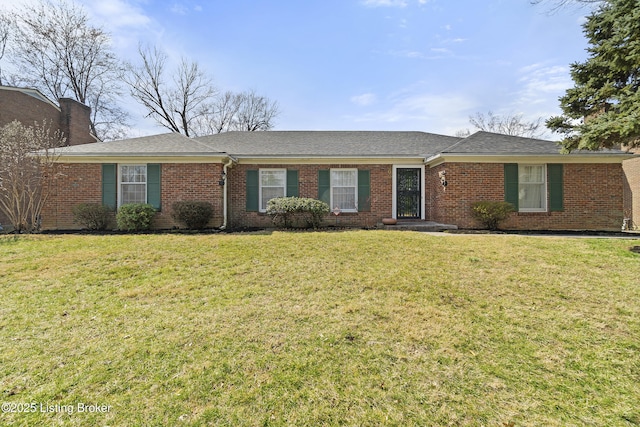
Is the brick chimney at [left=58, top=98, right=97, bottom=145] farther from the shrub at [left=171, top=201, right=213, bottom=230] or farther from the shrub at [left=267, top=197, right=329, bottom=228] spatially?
the shrub at [left=267, top=197, right=329, bottom=228]

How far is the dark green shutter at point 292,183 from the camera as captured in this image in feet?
35.7

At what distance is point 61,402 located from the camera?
219 centimetres

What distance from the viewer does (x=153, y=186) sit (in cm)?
998

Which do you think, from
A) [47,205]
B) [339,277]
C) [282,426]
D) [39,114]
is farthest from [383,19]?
[39,114]

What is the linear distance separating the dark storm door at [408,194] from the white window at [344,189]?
1768mm

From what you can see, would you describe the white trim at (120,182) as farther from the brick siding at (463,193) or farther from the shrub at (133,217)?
the shrub at (133,217)

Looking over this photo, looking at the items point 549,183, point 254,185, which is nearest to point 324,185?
point 254,185

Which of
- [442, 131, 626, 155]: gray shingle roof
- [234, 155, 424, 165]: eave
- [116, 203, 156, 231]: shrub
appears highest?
[442, 131, 626, 155]: gray shingle roof

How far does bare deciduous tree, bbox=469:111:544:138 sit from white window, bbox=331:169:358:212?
2684 centimetres

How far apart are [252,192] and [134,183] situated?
3985mm

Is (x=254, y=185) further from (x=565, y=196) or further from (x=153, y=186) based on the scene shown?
(x=565, y=196)

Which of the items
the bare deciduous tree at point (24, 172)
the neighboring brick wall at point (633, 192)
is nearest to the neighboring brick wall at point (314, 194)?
the bare deciduous tree at point (24, 172)

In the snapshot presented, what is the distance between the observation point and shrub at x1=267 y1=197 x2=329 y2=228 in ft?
31.1

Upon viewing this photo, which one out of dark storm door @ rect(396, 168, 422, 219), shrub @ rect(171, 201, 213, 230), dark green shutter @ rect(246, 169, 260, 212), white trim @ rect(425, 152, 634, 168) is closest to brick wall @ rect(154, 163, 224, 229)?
shrub @ rect(171, 201, 213, 230)
